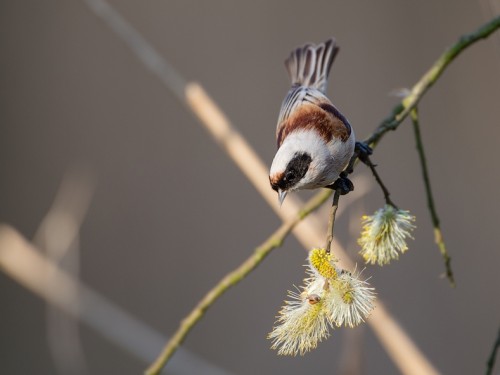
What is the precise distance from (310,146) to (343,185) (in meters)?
0.17

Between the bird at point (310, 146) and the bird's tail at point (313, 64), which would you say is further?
the bird's tail at point (313, 64)

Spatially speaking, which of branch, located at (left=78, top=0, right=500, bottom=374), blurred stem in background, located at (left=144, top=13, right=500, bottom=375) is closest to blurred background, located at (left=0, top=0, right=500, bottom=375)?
branch, located at (left=78, top=0, right=500, bottom=374)

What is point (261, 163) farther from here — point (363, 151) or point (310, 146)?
point (363, 151)

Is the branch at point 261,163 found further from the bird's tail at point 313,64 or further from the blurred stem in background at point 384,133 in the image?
the bird's tail at point 313,64

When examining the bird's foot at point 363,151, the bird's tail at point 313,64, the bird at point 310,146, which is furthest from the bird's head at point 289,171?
the bird's tail at point 313,64

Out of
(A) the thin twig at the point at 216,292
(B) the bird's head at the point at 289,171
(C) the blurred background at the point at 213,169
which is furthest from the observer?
(C) the blurred background at the point at 213,169

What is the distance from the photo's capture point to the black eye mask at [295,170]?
4.53ft

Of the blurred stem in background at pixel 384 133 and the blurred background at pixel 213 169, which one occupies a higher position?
the blurred background at pixel 213 169

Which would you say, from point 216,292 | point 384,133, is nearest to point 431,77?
point 384,133

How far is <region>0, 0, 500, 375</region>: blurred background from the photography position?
3123 mm

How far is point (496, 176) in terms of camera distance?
3320mm

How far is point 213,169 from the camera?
10.7 feet

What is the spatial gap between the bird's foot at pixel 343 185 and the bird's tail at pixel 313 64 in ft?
1.84

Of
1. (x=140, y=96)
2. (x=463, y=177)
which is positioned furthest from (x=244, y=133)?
(x=463, y=177)
